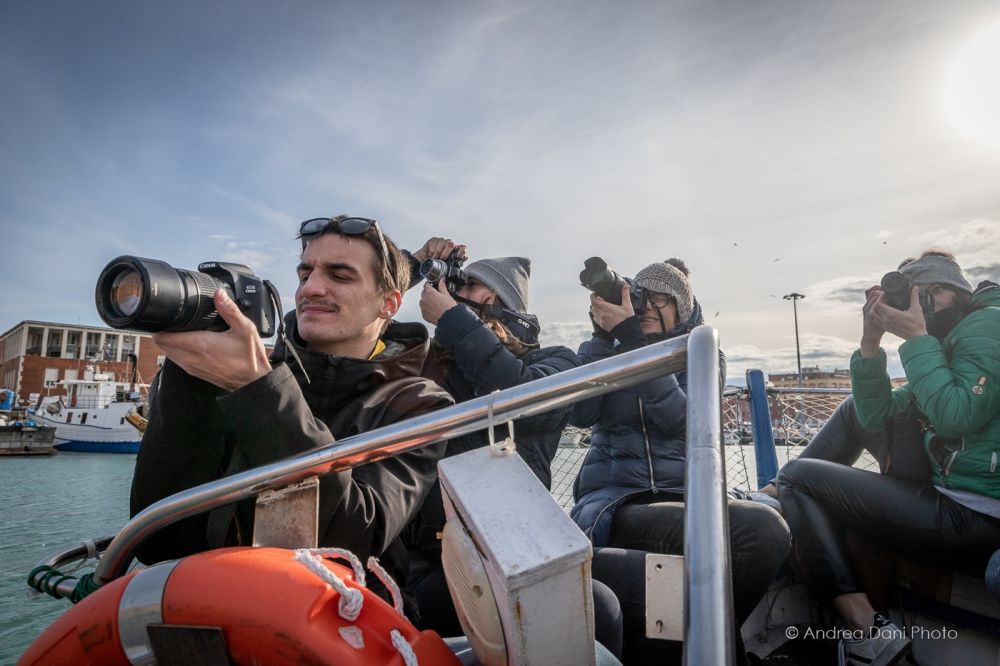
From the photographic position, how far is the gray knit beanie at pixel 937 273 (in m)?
2.05

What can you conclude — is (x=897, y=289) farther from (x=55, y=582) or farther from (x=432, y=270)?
(x=55, y=582)

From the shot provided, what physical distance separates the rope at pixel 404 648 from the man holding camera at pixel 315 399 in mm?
408

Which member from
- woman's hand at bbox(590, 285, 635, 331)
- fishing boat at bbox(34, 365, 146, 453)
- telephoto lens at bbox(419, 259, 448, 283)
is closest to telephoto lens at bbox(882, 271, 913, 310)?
woman's hand at bbox(590, 285, 635, 331)

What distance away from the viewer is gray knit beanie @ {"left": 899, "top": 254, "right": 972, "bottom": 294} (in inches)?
80.8

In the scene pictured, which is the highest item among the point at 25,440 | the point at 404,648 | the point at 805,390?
the point at 805,390

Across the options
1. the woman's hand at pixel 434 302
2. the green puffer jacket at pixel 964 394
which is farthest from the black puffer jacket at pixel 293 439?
the green puffer jacket at pixel 964 394

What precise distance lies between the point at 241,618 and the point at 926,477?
82.1 inches

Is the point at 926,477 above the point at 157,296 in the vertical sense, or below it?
below

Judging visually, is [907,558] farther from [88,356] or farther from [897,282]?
Answer: [88,356]

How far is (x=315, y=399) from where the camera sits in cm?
152

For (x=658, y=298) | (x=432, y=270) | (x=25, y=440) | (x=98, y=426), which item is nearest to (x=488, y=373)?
(x=432, y=270)

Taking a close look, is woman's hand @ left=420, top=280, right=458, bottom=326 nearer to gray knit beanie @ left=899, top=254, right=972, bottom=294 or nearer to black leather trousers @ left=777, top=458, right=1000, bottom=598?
black leather trousers @ left=777, top=458, right=1000, bottom=598

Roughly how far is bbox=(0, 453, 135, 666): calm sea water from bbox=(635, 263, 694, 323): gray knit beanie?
2.24 metres

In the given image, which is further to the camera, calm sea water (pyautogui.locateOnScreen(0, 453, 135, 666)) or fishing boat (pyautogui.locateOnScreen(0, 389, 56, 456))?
fishing boat (pyautogui.locateOnScreen(0, 389, 56, 456))
